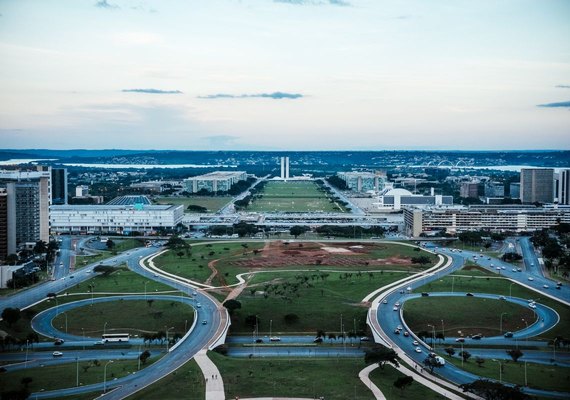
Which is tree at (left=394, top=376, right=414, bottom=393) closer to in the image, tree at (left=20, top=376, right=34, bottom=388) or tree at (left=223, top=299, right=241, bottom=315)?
tree at (left=223, top=299, right=241, bottom=315)

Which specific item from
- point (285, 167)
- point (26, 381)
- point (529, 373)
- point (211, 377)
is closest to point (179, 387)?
point (211, 377)

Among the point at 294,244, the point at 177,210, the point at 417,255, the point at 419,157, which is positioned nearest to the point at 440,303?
the point at 417,255

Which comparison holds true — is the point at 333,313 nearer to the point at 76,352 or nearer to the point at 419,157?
the point at 76,352

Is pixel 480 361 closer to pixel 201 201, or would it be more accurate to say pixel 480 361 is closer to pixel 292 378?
pixel 292 378

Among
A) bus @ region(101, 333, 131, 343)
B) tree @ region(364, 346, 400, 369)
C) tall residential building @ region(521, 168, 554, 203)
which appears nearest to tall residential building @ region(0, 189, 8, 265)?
bus @ region(101, 333, 131, 343)

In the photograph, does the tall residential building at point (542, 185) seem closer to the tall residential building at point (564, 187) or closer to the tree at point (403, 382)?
the tall residential building at point (564, 187)

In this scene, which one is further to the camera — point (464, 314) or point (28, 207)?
point (28, 207)
